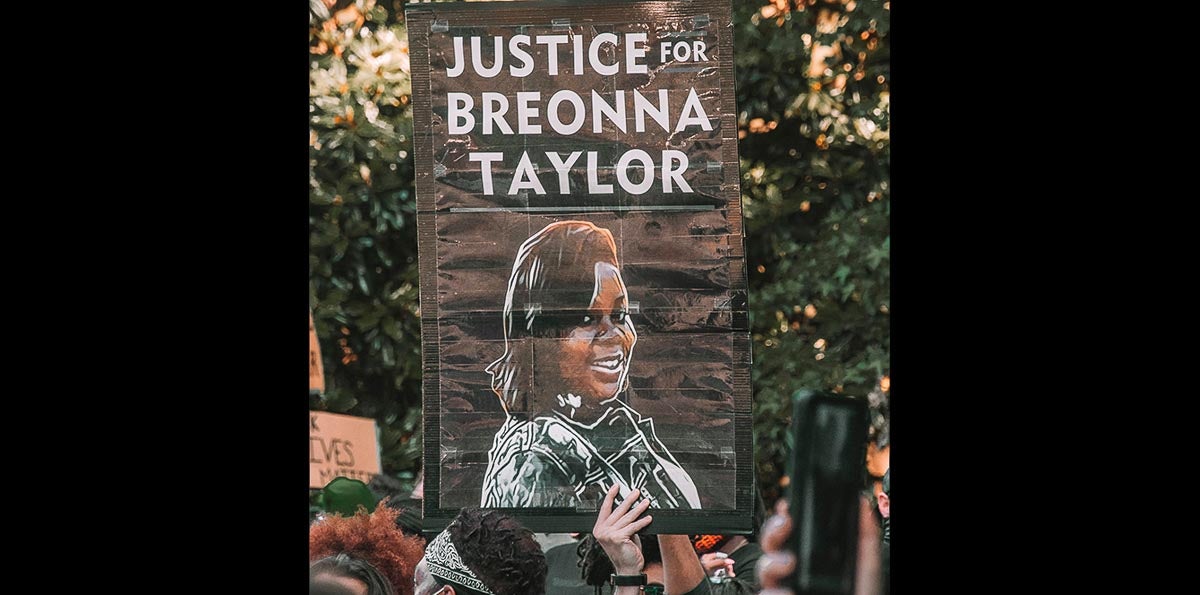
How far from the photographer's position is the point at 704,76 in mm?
3910

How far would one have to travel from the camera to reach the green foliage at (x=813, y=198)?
3.91m

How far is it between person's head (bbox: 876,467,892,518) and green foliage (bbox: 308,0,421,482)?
1536 millimetres

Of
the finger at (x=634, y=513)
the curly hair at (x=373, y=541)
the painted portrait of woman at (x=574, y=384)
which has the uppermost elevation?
the painted portrait of woman at (x=574, y=384)

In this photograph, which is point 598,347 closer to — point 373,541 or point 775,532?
point 775,532

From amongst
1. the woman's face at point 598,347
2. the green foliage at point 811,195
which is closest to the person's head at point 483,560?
the green foliage at point 811,195

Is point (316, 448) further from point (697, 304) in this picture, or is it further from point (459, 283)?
point (697, 304)

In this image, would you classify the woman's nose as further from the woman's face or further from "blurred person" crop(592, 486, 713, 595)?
"blurred person" crop(592, 486, 713, 595)

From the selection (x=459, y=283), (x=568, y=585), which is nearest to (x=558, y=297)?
(x=459, y=283)

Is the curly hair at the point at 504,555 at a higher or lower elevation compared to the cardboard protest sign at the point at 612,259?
lower

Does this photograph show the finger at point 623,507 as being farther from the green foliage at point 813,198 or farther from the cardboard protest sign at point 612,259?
the green foliage at point 813,198

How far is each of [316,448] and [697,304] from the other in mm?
1357

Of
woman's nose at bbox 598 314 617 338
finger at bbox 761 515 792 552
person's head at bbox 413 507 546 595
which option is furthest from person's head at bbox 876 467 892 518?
person's head at bbox 413 507 546 595

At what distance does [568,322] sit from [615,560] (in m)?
0.79

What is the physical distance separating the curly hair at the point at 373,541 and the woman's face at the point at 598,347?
0.70 m
